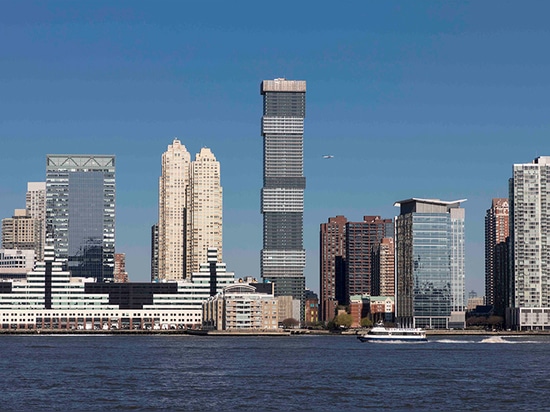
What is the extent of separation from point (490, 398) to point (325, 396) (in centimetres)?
1372

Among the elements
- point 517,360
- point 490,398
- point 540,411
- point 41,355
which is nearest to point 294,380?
point 490,398

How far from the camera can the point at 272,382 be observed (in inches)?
4574

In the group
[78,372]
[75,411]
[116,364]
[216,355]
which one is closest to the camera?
[75,411]

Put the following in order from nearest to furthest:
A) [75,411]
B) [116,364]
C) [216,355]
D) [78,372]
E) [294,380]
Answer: [75,411] → [294,380] → [78,372] → [116,364] → [216,355]

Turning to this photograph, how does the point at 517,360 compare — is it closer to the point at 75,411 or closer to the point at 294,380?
the point at 294,380

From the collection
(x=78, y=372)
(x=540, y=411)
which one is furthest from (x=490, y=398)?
(x=78, y=372)

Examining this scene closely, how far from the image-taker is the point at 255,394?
10300 cm

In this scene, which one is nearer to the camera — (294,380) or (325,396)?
(325,396)

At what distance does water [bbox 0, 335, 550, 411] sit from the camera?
95.2 metres

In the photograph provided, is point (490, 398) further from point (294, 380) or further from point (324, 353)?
point (324, 353)

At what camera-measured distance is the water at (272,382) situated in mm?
95250

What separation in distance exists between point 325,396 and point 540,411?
63.2 feet

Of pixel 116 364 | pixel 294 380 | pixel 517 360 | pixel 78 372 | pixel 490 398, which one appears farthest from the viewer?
pixel 517 360

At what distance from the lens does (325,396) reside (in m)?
102
